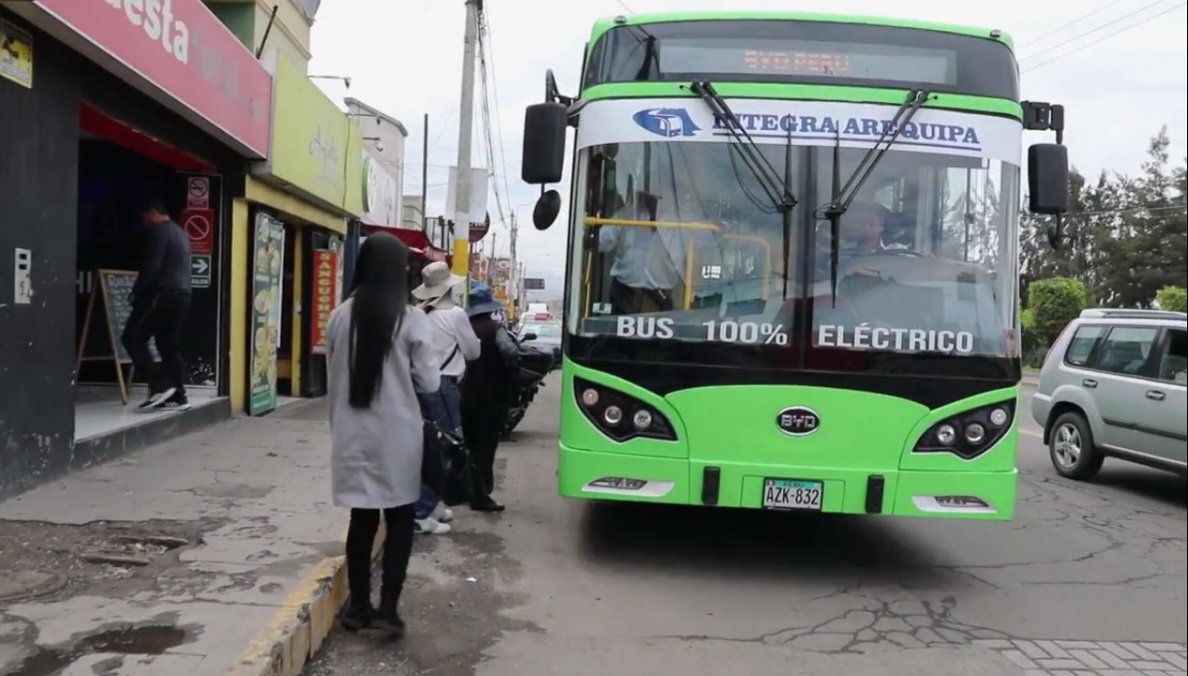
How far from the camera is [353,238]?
17.6 metres

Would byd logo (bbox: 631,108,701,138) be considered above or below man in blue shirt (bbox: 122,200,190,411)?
above

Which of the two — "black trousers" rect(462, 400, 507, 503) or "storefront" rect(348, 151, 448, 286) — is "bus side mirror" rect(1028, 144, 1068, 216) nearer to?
"black trousers" rect(462, 400, 507, 503)

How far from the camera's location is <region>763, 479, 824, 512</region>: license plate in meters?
5.61

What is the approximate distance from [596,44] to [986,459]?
3.33 metres

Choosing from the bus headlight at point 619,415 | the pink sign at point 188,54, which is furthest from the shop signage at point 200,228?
the bus headlight at point 619,415

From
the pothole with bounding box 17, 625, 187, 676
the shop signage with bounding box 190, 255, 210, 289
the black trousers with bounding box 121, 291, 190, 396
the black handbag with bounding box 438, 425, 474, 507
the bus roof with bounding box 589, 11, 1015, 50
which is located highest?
the bus roof with bounding box 589, 11, 1015, 50

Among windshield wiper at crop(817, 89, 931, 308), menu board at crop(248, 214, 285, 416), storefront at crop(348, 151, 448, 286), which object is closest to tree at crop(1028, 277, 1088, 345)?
storefront at crop(348, 151, 448, 286)

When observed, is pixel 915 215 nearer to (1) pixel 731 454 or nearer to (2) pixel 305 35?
(1) pixel 731 454

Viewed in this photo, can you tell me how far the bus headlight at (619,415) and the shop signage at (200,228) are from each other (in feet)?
19.9

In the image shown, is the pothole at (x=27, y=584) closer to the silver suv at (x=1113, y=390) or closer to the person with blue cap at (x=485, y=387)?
the person with blue cap at (x=485, y=387)

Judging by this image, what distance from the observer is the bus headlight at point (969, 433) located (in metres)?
5.67

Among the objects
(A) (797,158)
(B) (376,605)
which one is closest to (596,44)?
(A) (797,158)

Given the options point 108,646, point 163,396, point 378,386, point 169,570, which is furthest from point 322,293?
point 108,646

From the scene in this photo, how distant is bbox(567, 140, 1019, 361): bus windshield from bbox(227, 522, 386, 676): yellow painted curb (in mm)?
1965
